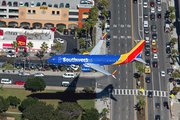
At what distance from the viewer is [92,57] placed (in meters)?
198

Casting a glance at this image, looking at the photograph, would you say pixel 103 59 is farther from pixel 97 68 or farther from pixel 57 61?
pixel 57 61

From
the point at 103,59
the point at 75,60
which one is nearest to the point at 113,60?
the point at 103,59

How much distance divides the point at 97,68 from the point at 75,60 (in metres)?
10.9

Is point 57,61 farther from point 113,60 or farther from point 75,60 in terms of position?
point 113,60

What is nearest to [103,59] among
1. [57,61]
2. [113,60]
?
[113,60]

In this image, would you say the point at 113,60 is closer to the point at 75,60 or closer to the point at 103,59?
the point at 103,59

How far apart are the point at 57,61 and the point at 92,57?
16402 mm

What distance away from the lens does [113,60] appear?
200 m

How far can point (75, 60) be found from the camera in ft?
647

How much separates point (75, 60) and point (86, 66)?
5.83 meters

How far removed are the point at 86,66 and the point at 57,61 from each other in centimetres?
1367

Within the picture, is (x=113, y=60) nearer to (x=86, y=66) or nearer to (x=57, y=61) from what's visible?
(x=86, y=66)

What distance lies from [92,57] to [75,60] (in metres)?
8.11

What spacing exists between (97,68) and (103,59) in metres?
6.00
